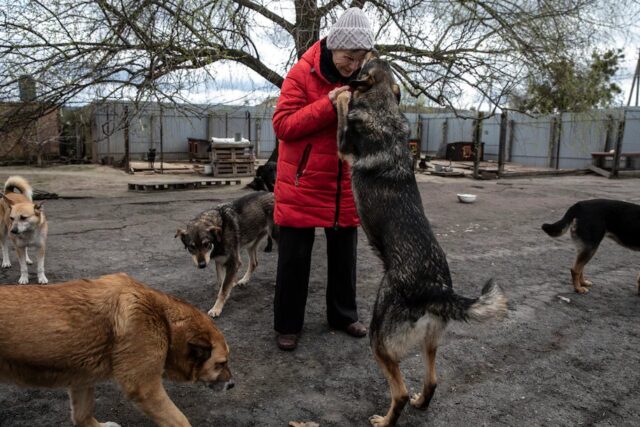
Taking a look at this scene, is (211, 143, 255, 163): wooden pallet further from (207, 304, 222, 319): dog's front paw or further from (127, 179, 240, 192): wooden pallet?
(207, 304, 222, 319): dog's front paw

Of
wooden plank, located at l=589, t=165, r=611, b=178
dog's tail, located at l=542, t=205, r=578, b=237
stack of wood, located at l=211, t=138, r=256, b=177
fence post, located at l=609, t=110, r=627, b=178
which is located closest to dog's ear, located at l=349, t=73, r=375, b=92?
dog's tail, located at l=542, t=205, r=578, b=237

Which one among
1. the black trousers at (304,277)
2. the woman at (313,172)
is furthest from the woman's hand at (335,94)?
the black trousers at (304,277)

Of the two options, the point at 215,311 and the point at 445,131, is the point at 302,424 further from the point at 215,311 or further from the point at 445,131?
the point at 445,131

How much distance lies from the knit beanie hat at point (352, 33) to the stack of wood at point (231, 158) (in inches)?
552

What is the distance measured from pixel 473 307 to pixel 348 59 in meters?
1.86

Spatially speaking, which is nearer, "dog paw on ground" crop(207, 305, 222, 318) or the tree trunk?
"dog paw on ground" crop(207, 305, 222, 318)

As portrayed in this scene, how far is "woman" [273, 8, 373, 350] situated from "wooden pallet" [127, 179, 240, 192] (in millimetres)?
10013

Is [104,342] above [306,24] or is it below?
below

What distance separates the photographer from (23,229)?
205 inches

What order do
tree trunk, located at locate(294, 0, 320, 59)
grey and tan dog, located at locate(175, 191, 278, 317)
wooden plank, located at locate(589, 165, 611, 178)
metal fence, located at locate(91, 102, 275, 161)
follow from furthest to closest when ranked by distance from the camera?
metal fence, located at locate(91, 102, 275, 161) < wooden plank, located at locate(589, 165, 611, 178) < tree trunk, located at locate(294, 0, 320, 59) < grey and tan dog, located at locate(175, 191, 278, 317)

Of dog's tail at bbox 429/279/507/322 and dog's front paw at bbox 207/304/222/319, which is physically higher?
dog's tail at bbox 429/279/507/322

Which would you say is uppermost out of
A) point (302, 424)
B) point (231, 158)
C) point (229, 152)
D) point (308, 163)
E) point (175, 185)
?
point (229, 152)

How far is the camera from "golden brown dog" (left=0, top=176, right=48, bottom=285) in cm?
513

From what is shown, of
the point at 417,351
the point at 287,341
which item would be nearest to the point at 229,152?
the point at 287,341
